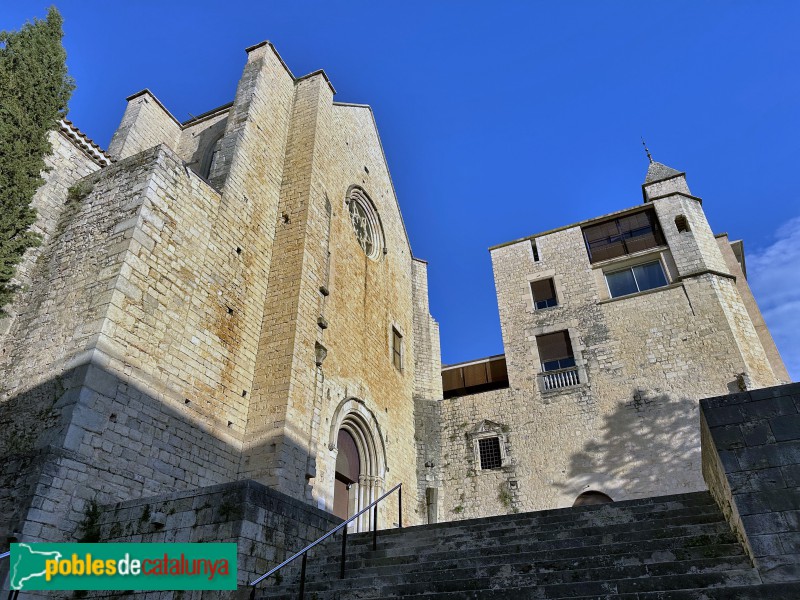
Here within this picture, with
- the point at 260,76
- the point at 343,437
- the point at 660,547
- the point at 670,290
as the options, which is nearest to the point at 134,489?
the point at 343,437

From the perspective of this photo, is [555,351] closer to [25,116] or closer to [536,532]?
[536,532]

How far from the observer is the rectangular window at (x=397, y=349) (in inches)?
577

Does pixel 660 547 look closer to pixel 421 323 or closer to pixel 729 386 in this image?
pixel 729 386

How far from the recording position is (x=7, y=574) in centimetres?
533

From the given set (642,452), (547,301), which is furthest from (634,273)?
(642,452)

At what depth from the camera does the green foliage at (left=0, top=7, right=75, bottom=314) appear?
8375 mm

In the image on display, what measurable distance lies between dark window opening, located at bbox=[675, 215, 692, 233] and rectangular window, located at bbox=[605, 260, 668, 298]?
3.95 ft

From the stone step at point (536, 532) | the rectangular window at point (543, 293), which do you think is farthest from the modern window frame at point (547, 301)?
the stone step at point (536, 532)

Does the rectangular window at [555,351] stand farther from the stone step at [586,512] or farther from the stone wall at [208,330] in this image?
the stone step at [586,512]

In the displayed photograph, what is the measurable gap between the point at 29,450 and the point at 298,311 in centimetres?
463

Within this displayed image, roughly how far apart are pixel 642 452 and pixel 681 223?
23.4 ft

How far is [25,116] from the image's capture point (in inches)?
354

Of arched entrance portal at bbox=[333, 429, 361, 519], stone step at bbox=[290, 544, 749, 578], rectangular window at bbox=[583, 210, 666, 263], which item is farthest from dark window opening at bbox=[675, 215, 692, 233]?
stone step at bbox=[290, 544, 749, 578]

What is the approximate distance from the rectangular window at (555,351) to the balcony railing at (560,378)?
18 cm
